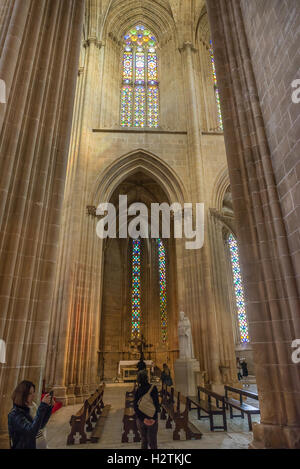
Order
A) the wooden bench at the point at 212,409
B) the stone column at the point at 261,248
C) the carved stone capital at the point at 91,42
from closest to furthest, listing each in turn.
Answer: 1. the stone column at the point at 261,248
2. the wooden bench at the point at 212,409
3. the carved stone capital at the point at 91,42

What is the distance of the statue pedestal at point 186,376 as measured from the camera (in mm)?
8617

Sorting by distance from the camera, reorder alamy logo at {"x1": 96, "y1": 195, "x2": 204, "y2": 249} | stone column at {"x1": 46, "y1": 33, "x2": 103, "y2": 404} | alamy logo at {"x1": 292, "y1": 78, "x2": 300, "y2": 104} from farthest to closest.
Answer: alamy logo at {"x1": 96, "y1": 195, "x2": 204, "y2": 249}, stone column at {"x1": 46, "y1": 33, "x2": 103, "y2": 404}, alamy logo at {"x1": 292, "y1": 78, "x2": 300, "y2": 104}

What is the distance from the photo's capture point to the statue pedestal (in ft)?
28.3

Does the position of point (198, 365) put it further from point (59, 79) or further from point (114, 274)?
point (114, 274)

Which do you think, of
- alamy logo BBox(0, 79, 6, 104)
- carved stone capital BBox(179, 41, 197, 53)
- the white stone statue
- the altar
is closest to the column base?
alamy logo BBox(0, 79, 6, 104)

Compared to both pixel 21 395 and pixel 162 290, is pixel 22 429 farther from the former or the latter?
pixel 162 290

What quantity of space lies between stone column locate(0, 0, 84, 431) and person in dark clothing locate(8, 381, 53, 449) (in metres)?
1.59

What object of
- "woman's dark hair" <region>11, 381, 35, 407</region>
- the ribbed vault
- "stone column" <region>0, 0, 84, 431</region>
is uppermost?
the ribbed vault

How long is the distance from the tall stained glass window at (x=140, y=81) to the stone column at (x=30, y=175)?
359 inches

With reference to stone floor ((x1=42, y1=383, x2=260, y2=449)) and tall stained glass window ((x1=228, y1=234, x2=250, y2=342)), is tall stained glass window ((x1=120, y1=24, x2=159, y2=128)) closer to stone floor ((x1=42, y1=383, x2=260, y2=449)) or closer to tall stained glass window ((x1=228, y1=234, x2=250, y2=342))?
tall stained glass window ((x1=228, y1=234, x2=250, y2=342))

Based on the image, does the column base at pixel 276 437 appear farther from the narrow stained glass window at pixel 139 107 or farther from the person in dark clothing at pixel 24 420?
the narrow stained glass window at pixel 139 107

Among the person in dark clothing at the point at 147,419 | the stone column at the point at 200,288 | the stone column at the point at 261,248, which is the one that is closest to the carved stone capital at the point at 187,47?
the stone column at the point at 200,288

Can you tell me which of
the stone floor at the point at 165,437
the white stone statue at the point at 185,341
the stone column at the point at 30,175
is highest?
the stone column at the point at 30,175

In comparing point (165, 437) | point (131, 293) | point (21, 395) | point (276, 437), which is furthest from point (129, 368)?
point (21, 395)
